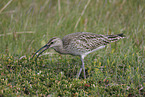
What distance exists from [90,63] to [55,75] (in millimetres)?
1314

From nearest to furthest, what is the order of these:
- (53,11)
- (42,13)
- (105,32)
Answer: (105,32) < (42,13) < (53,11)

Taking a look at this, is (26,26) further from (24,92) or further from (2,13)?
(24,92)

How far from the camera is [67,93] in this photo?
5281 mm

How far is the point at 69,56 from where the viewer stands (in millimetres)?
7527

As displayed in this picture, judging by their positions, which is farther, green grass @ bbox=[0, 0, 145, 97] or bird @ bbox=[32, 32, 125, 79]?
bird @ bbox=[32, 32, 125, 79]

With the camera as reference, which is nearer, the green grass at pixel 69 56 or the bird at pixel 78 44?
the green grass at pixel 69 56

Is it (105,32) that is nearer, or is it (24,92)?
(24,92)

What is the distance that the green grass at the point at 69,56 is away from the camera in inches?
217

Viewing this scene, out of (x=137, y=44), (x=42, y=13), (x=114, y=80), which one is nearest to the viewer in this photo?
(x=114, y=80)

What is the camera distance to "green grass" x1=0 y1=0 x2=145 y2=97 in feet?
18.1

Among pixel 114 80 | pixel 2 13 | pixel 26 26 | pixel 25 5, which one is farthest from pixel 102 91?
pixel 25 5

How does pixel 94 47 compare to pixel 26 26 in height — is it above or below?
below

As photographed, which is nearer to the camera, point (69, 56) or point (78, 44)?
point (78, 44)

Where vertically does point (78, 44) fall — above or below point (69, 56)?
above
